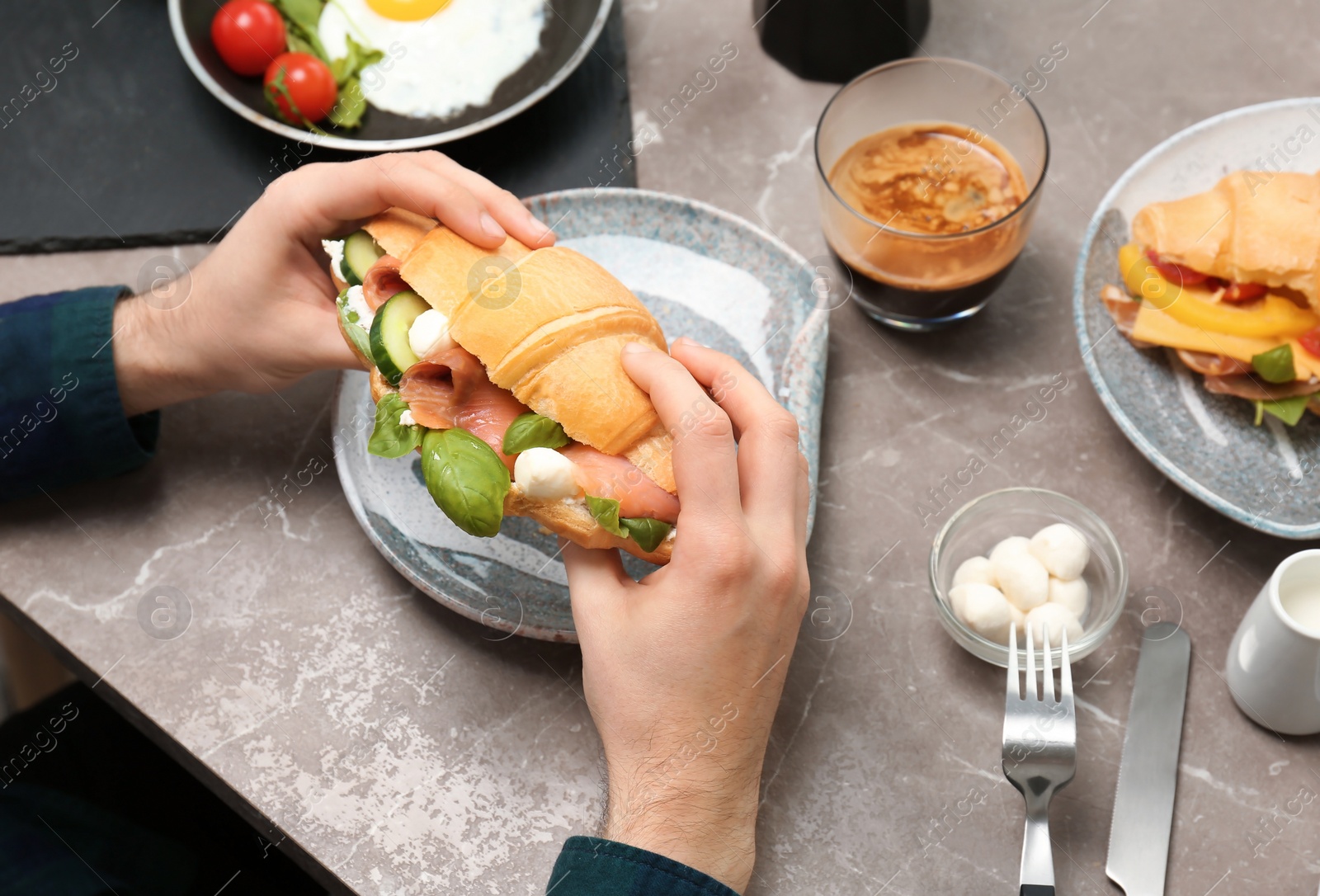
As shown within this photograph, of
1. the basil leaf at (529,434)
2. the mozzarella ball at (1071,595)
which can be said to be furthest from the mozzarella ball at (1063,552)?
the basil leaf at (529,434)

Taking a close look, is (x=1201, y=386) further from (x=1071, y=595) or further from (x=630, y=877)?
(x=630, y=877)

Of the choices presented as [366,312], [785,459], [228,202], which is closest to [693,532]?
[785,459]

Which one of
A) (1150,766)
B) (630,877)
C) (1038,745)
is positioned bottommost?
(1150,766)

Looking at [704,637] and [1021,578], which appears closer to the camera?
[704,637]

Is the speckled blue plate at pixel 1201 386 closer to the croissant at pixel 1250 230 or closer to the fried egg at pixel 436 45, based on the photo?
the croissant at pixel 1250 230

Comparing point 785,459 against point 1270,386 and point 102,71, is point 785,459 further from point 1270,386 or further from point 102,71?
point 102,71

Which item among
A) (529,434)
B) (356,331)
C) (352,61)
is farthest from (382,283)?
(352,61)
